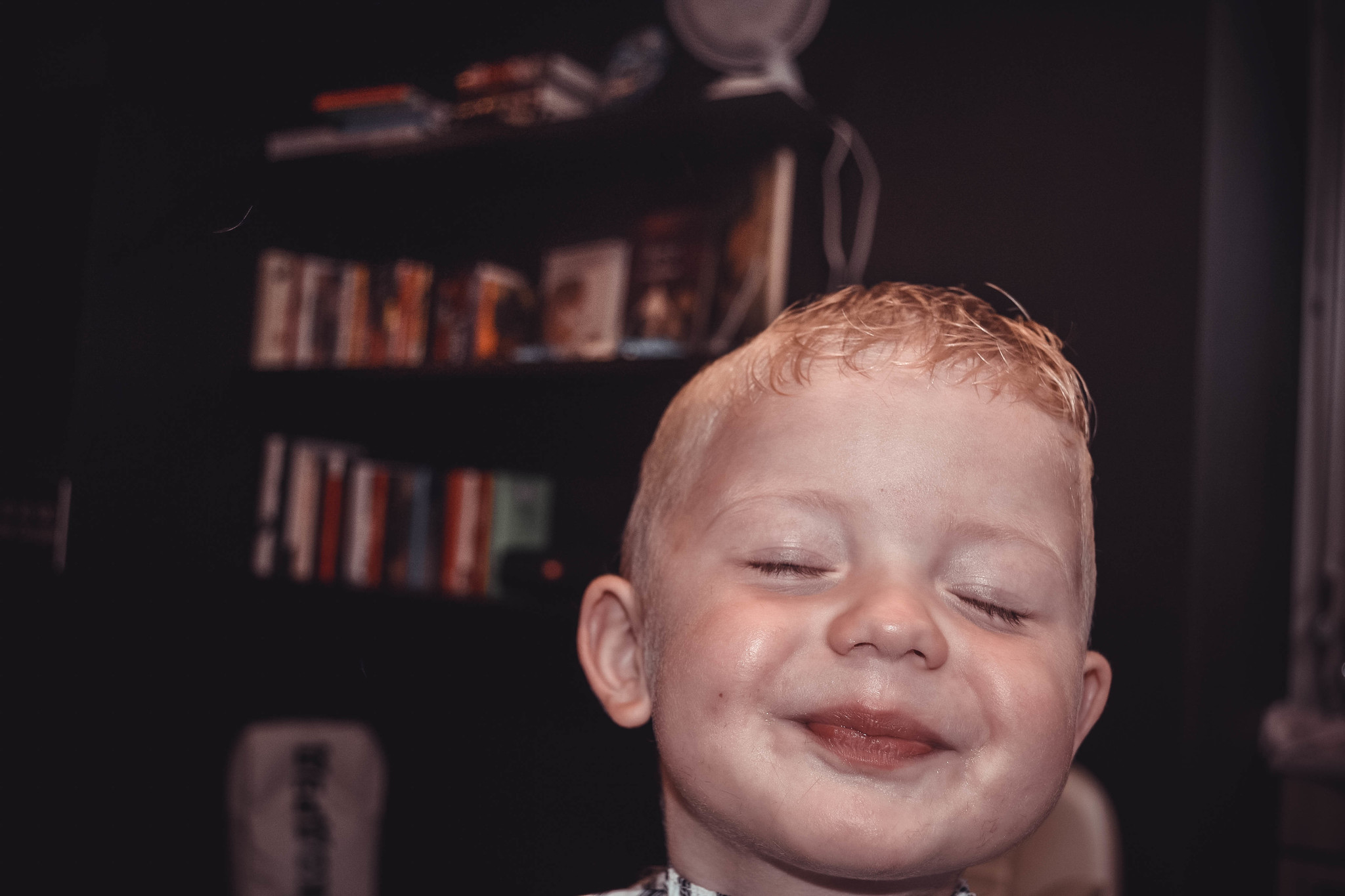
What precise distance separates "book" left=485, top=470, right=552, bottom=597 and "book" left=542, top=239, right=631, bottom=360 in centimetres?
30

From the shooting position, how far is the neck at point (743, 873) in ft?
1.58

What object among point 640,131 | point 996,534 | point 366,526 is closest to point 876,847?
point 996,534

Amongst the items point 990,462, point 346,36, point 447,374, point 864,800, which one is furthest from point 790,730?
point 447,374

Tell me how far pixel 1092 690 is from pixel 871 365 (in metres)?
0.24

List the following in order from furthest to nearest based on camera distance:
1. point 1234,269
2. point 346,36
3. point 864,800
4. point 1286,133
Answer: point 1286,133 < point 1234,269 < point 346,36 < point 864,800

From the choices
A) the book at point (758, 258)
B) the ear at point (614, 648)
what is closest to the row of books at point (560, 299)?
the book at point (758, 258)

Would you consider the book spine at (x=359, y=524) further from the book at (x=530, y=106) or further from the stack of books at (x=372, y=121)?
the book at (x=530, y=106)

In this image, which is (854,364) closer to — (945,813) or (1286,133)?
(945,813)

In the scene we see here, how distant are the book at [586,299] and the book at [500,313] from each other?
0.07 metres

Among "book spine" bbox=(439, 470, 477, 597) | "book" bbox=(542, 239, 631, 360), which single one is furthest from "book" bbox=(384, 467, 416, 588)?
"book" bbox=(542, 239, 631, 360)

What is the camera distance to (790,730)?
0.43 m

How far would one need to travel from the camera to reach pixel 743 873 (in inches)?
20.3

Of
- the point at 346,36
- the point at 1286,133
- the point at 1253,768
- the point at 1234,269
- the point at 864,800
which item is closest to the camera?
the point at 864,800

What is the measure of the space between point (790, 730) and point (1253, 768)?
1.85 metres
